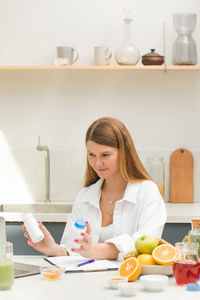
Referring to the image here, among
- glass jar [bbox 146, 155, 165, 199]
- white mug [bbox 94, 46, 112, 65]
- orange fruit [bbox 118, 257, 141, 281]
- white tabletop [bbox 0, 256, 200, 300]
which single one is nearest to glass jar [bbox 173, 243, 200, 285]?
white tabletop [bbox 0, 256, 200, 300]

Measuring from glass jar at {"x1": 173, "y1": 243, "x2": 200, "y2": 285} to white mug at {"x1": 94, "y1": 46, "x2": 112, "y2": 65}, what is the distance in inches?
105

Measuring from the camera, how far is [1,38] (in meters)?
4.96

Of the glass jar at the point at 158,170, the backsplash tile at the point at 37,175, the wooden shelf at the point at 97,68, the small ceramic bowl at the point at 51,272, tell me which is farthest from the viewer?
the backsplash tile at the point at 37,175

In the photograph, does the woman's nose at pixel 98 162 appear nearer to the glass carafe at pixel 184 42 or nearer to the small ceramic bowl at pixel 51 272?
the small ceramic bowl at pixel 51 272

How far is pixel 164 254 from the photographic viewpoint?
2.44m

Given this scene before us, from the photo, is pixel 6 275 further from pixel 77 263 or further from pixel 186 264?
pixel 186 264

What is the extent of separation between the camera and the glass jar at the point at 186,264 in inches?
89.0

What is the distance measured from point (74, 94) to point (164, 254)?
8.90ft

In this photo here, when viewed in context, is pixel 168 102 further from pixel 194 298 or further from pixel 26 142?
pixel 194 298

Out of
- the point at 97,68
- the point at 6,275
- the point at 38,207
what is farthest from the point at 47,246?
the point at 97,68

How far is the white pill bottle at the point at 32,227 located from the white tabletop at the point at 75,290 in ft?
0.54

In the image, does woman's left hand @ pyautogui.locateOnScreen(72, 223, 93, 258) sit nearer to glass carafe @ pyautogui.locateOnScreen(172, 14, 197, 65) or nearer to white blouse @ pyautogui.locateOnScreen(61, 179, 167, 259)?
white blouse @ pyautogui.locateOnScreen(61, 179, 167, 259)

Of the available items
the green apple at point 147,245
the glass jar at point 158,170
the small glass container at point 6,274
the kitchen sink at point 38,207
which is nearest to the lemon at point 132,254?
the green apple at point 147,245

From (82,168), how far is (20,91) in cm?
80
